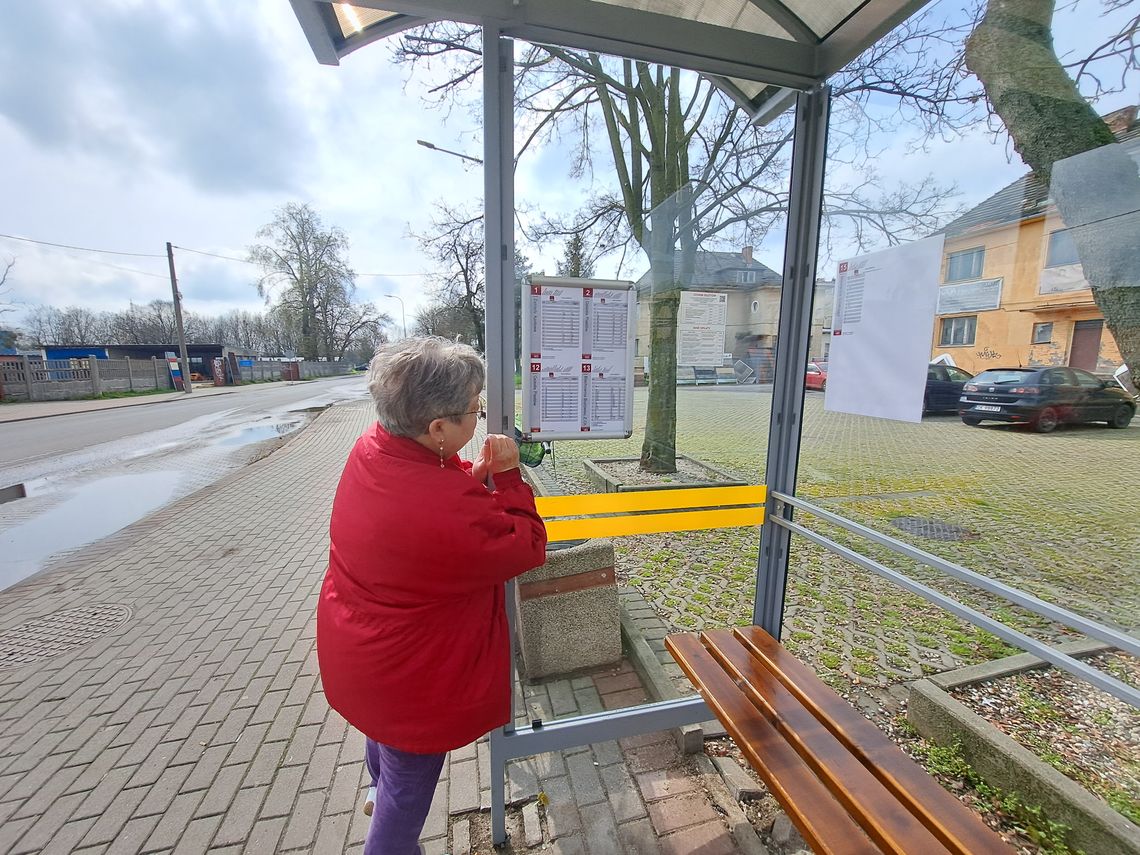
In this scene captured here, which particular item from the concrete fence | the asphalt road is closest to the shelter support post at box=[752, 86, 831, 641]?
the asphalt road

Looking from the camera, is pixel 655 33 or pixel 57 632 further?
pixel 57 632

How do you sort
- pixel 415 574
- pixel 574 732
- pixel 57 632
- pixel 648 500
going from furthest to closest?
pixel 57 632 < pixel 648 500 < pixel 574 732 < pixel 415 574

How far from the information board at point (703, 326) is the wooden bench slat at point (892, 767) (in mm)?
1428

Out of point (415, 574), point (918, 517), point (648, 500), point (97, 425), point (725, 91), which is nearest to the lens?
point (415, 574)

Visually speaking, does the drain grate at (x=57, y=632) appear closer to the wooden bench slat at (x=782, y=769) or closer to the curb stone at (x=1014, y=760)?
the wooden bench slat at (x=782, y=769)

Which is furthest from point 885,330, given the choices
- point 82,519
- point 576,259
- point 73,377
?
point 73,377

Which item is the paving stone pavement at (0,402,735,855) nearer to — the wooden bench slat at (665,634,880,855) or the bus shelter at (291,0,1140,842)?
the bus shelter at (291,0,1140,842)

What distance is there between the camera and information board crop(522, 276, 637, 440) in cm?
205

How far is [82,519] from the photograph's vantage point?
5.99 m

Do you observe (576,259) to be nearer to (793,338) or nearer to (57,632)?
(793,338)

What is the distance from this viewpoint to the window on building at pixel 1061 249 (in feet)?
4.84

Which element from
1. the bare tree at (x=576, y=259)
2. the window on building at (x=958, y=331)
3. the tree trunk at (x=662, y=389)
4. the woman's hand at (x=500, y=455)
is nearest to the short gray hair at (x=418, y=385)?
the woman's hand at (x=500, y=455)

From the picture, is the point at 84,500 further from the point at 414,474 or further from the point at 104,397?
the point at 104,397

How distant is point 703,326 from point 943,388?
3.53 ft
